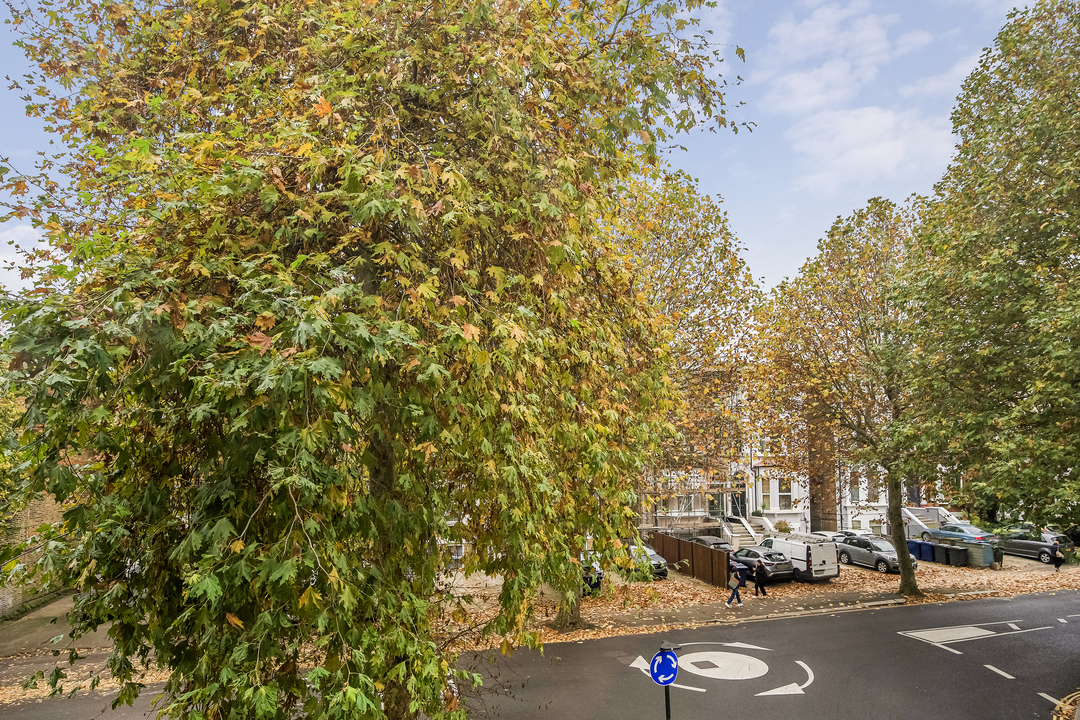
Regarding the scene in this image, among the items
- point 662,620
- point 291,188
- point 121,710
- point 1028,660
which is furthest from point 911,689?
point 121,710

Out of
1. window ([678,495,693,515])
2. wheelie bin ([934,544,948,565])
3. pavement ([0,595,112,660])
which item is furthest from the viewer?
wheelie bin ([934,544,948,565])

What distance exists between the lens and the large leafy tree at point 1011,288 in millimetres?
10828

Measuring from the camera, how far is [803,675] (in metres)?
→ 12.3

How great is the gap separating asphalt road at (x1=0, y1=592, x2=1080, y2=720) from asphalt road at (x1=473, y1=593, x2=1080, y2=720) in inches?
0.9

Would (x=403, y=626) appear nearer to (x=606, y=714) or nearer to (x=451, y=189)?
(x=451, y=189)

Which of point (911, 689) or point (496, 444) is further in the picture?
point (911, 689)

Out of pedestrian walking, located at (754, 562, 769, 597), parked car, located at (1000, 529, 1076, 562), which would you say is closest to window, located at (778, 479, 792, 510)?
parked car, located at (1000, 529, 1076, 562)

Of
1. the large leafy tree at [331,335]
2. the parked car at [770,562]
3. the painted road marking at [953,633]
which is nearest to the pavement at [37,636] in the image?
the large leafy tree at [331,335]

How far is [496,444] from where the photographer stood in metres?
5.54

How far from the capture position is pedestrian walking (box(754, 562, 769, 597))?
20.6 meters

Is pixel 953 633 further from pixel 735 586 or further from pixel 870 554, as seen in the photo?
pixel 870 554

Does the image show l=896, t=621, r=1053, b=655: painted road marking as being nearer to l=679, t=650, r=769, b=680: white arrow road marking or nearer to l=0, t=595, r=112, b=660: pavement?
l=679, t=650, r=769, b=680: white arrow road marking

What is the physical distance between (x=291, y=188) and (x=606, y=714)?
9.44 metres

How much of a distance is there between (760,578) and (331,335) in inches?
796
